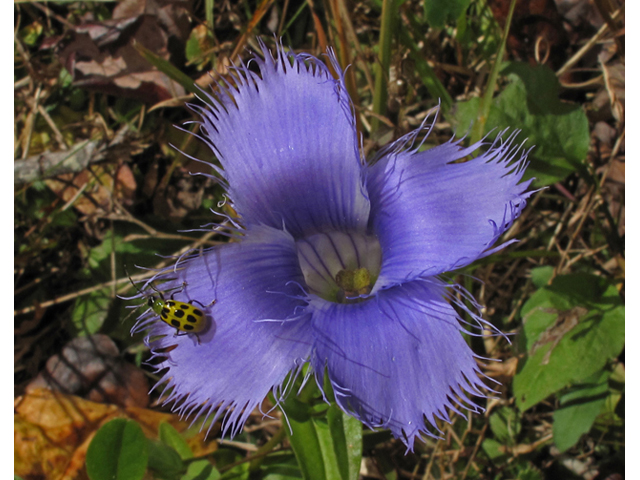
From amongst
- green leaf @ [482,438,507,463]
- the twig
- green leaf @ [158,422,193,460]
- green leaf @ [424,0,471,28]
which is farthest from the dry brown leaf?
the twig

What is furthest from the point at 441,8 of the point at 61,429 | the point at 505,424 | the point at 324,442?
the point at 61,429

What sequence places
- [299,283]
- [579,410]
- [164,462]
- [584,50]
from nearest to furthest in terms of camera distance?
[299,283] < [164,462] < [579,410] < [584,50]

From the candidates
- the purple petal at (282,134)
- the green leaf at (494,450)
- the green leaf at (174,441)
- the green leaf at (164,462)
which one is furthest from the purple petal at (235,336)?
the green leaf at (494,450)

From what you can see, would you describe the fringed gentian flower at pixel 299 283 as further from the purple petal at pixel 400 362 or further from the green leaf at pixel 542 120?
the green leaf at pixel 542 120

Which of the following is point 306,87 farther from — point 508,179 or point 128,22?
point 128,22

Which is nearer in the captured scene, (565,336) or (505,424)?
(565,336)

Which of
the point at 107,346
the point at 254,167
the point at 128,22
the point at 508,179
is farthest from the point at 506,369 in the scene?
the point at 128,22

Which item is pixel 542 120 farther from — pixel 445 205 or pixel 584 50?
pixel 445 205
